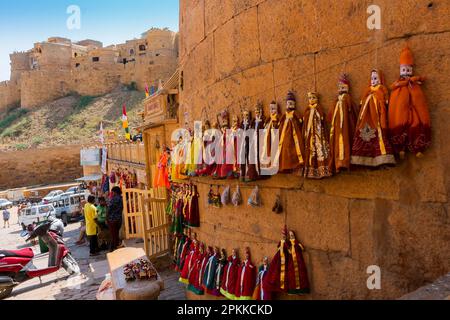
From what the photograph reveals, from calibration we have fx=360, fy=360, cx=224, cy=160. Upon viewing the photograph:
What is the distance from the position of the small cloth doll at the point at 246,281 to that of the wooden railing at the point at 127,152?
6626 millimetres

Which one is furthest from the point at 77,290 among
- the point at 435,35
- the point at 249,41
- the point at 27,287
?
the point at 435,35

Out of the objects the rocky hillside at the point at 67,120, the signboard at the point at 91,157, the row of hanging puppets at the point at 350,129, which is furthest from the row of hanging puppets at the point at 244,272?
the rocky hillside at the point at 67,120

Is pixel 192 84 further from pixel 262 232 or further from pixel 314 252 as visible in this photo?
pixel 314 252

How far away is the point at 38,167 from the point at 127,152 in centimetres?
2246

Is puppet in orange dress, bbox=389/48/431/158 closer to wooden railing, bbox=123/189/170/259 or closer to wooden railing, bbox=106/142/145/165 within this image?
wooden railing, bbox=123/189/170/259

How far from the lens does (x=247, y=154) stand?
3598mm

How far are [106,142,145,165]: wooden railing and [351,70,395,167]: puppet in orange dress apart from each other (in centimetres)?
805

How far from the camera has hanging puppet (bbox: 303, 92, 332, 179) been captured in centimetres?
283

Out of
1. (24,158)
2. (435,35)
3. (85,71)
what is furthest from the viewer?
(85,71)

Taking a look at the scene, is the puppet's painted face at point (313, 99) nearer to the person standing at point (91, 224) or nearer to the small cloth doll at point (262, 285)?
the small cloth doll at point (262, 285)

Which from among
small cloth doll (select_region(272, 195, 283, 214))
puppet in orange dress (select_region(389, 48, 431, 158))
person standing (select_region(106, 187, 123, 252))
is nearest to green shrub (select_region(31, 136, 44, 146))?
person standing (select_region(106, 187, 123, 252))

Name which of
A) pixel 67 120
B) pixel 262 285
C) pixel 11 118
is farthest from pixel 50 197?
pixel 11 118

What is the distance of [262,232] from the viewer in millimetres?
3770

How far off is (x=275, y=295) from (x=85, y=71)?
4298 centimetres
